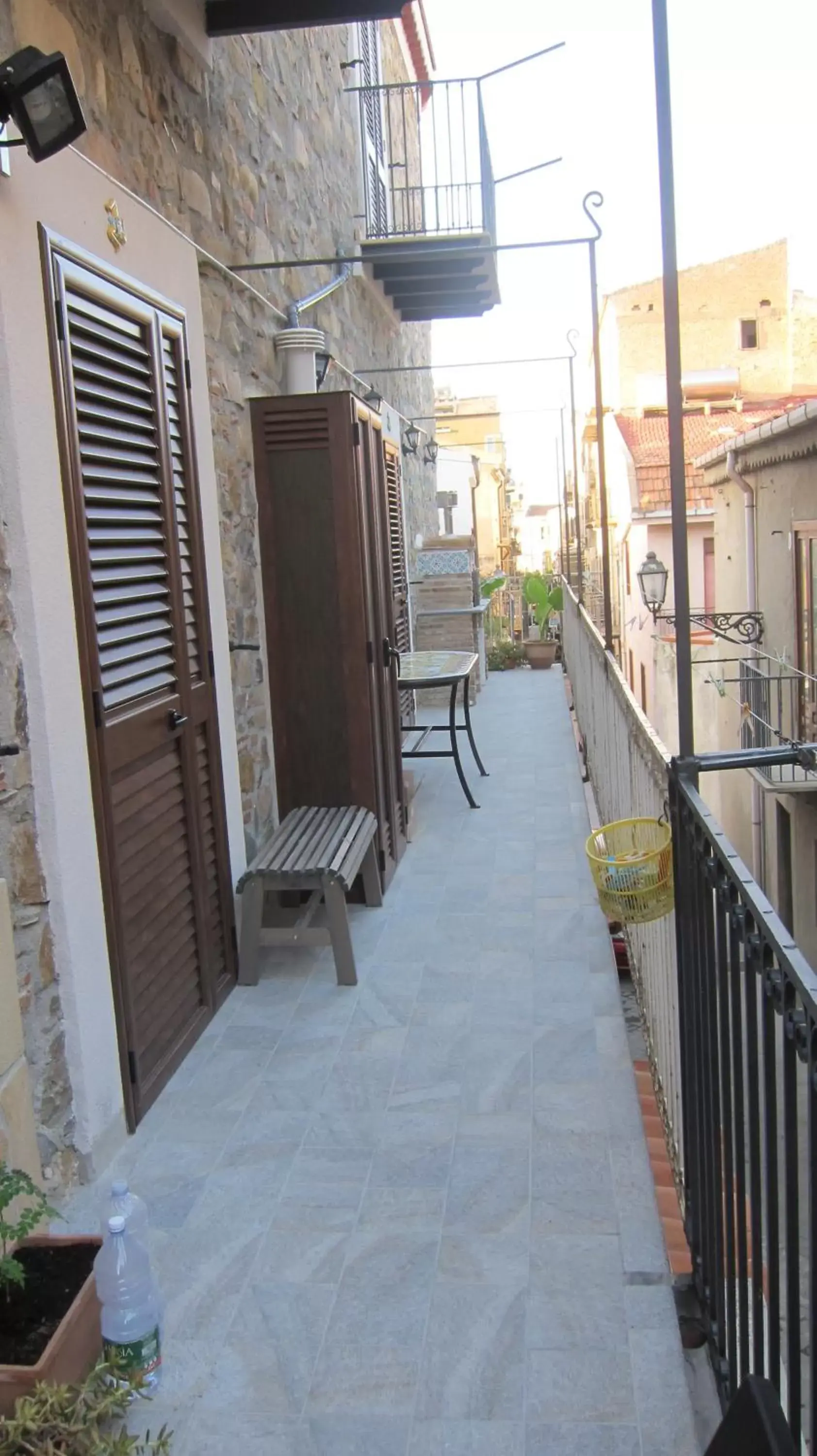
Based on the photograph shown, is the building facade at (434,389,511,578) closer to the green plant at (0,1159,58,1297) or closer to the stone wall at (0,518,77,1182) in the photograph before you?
the stone wall at (0,518,77,1182)

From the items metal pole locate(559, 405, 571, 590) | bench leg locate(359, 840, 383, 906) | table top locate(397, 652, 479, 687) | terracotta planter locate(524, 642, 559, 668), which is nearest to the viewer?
bench leg locate(359, 840, 383, 906)

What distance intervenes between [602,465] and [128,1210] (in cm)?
433

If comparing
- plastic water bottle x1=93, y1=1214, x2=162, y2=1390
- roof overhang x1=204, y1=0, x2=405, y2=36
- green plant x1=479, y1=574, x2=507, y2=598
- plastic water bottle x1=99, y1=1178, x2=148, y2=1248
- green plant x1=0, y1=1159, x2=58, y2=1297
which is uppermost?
roof overhang x1=204, y1=0, x2=405, y2=36

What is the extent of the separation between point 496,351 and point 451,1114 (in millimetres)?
7788

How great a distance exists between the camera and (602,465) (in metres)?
5.66

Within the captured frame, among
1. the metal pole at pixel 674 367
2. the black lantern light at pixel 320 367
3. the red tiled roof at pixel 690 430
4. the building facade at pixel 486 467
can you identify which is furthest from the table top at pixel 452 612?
the building facade at pixel 486 467

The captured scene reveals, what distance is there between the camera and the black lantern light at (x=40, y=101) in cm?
228

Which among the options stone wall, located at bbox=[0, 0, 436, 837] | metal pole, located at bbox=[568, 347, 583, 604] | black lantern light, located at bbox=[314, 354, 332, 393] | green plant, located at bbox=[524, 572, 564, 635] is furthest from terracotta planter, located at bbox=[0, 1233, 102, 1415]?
green plant, located at bbox=[524, 572, 564, 635]

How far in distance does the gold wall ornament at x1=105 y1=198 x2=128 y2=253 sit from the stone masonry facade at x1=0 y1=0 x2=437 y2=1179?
51 mm

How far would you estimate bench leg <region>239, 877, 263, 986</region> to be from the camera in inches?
160

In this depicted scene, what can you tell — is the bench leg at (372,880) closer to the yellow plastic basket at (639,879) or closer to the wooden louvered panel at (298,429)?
the wooden louvered panel at (298,429)

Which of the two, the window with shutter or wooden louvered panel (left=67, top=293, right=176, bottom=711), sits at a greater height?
the window with shutter

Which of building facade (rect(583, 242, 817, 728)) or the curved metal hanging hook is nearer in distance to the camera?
the curved metal hanging hook

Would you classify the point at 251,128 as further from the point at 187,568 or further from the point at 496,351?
the point at 496,351
